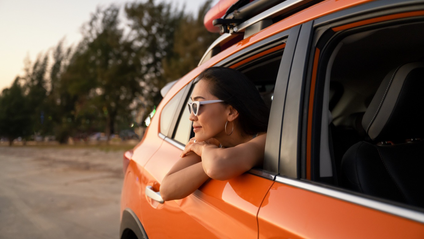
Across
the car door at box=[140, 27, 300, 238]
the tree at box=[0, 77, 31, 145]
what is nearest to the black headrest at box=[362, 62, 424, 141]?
the car door at box=[140, 27, 300, 238]

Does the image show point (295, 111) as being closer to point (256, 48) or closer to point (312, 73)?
point (312, 73)

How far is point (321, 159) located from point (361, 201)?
0.33 metres

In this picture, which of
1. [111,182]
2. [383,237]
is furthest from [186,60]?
[383,237]

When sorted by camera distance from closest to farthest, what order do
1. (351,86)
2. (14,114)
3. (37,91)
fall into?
(351,86)
(14,114)
(37,91)

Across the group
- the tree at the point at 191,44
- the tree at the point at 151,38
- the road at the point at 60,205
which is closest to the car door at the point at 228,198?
the road at the point at 60,205

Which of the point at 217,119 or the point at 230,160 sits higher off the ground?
the point at 217,119

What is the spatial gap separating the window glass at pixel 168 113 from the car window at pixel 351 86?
0.97m

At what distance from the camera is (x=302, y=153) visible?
119cm

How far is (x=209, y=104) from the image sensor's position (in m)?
1.63

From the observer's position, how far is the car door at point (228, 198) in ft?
3.98

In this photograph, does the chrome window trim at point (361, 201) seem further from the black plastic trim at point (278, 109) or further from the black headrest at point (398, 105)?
the black headrest at point (398, 105)

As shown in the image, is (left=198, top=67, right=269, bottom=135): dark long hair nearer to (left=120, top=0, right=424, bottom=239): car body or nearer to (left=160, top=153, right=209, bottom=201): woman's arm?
(left=120, top=0, right=424, bottom=239): car body

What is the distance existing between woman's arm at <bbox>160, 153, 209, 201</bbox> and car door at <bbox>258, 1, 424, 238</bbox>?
0.39 metres

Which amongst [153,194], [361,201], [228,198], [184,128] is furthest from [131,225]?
[361,201]
